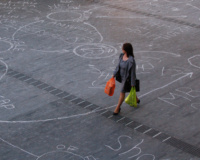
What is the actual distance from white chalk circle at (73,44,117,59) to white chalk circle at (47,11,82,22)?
125 inches

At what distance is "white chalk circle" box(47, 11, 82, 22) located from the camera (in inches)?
632

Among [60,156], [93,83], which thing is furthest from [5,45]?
[60,156]

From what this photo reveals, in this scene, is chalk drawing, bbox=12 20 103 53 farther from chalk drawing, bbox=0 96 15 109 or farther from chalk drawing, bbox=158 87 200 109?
chalk drawing, bbox=158 87 200 109

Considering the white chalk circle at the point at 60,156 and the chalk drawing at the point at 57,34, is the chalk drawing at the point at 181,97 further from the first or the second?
the chalk drawing at the point at 57,34

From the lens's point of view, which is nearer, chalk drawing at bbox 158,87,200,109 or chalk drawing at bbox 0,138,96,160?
chalk drawing at bbox 0,138,96,160

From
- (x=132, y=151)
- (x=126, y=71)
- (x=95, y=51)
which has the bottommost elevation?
(x=95, y=51)

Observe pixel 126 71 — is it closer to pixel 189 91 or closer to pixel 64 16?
pixel 189 91

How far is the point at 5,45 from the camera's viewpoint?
43.7 ft

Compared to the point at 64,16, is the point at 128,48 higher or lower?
higher

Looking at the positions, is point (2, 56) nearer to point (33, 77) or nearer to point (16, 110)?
point (33, 77)

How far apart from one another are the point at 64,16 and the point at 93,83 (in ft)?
21.2

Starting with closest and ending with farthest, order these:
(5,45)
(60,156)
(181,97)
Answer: (60,156) < (181,97) < (5,45)

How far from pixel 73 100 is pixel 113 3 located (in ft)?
31.2

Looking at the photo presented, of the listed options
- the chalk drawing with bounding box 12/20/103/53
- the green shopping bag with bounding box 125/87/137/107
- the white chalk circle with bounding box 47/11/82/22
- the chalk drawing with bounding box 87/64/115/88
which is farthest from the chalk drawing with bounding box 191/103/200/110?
the white chalk circle with bounding box 47/11/82/22
